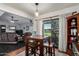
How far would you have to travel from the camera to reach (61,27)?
2.03 m

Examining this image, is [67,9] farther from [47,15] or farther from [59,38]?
[59,38]

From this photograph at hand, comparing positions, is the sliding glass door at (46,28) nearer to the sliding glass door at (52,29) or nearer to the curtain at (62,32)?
the sliding glass door at (52,29)

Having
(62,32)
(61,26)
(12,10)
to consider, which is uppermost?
A: (12,10)

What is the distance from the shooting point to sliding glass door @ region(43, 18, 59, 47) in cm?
205

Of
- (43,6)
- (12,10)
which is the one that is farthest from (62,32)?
(12,10)

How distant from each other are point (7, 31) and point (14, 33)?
13 cm

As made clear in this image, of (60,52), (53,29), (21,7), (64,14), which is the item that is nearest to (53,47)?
(60,52)

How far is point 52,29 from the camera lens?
2.07 m

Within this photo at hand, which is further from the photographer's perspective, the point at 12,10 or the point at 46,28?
the point at 46,28

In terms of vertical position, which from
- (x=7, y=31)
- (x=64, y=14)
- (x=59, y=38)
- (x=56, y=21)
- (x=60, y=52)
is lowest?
(x=60, y=52)

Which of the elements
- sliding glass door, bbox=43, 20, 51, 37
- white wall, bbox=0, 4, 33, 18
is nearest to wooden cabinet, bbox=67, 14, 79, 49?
sliding glass door, bbox=43, 20, 51, 37

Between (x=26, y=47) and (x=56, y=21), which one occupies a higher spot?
(x=56, y=21)

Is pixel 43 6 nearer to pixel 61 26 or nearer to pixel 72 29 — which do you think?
pixel 61 26

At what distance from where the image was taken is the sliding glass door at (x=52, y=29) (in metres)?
2.05
